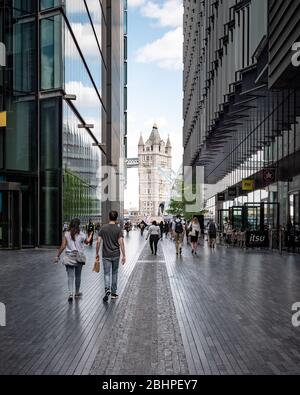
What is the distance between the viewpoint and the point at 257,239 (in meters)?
28.3

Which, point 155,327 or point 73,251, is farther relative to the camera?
point 73,251

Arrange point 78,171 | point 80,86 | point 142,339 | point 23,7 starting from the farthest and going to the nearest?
point 80,86 < point 78,171 < point 23,7 < point 142,339

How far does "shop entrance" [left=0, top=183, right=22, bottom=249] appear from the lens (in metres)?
28.2

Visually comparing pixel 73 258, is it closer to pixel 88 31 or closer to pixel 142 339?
pixel 142 339

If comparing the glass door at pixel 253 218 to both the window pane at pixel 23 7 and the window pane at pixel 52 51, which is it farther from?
the window pane at pixel 23 7

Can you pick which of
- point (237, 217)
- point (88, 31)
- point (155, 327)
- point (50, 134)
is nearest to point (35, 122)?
point (50, 134)

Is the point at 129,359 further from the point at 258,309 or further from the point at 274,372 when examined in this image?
the point at 258,309

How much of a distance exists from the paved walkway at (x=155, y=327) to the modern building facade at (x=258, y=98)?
7.14m

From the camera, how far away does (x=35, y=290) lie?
12562mm

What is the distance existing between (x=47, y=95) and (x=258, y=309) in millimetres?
22221

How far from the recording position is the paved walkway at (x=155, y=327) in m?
6.29

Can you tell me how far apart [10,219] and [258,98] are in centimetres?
1327

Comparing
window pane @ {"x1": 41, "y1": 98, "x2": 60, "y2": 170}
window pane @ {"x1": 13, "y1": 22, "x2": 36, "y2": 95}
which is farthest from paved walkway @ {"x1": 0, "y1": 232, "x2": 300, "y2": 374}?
window pane @ {"x1": 13, "y1": 22, "x2": 36, "y2": 95}
